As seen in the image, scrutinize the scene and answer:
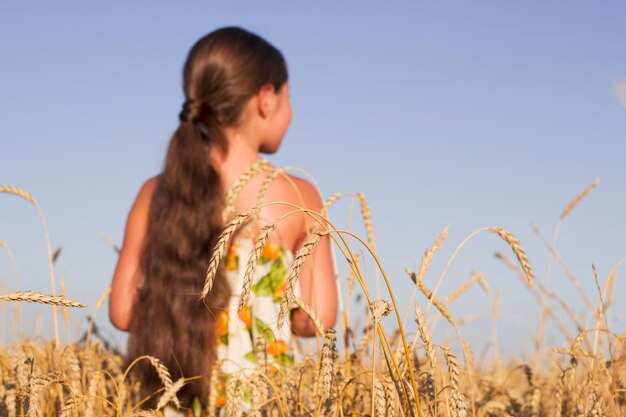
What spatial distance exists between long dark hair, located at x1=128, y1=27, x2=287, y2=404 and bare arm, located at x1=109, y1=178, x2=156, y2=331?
0.16ft

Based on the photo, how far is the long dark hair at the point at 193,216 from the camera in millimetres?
3250

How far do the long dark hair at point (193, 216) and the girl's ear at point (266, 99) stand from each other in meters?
0.03

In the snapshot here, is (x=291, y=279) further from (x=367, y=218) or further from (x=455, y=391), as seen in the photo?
(x=367, y=218)

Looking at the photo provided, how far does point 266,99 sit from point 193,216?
0.69 meters

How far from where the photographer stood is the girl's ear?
363cm

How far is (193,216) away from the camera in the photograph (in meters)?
3.41

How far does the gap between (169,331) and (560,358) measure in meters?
1.60

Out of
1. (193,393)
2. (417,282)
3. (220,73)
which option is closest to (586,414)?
(417,282)

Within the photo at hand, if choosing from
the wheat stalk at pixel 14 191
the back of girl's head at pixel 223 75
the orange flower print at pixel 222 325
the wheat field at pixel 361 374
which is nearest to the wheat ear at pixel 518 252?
the wheat field at pixel 361 374

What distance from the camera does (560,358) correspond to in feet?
8.71

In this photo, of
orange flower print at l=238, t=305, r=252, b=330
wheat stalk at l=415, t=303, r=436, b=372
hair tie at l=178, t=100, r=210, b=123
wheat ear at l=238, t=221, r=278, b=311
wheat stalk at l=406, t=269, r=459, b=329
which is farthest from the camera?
hair tie at l=178, t=100, r=210, b=123

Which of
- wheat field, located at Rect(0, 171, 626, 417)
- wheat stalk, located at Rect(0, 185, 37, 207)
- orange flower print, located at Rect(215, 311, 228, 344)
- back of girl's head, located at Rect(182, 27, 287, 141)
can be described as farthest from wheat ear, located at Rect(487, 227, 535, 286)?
back of girl's head, located at Rect(182, 27, 287, 141)

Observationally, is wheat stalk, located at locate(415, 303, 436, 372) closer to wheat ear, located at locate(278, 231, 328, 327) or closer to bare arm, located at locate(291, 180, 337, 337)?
wheat ear, located at locate(278, 231, 328, 327)

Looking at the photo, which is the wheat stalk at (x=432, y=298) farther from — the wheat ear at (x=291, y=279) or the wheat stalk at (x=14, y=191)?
the wheat stalk at (x=14, y=191)
